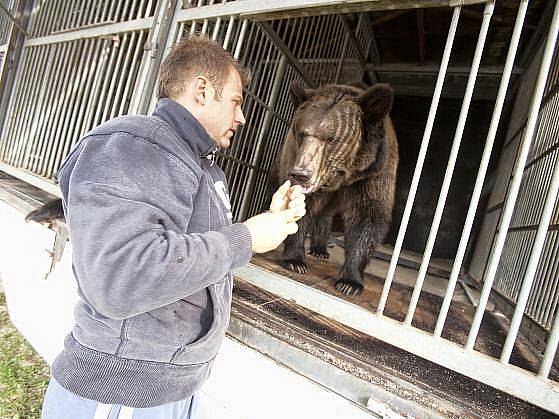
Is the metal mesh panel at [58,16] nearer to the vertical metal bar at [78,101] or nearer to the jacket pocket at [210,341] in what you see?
the vertical metal bar at [78,101]

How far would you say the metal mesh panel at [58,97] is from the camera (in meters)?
3.08

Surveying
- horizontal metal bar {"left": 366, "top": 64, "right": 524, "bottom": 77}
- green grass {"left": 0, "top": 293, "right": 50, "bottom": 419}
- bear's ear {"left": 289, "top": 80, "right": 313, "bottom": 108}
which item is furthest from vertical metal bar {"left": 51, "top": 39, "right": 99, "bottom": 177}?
horizontal metal bar {"left": 366, "top": 64, "right": 524, "bottom": 77}

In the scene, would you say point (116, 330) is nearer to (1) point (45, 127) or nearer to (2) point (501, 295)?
(2) point (501, 295)

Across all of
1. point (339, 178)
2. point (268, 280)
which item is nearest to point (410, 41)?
point (339, 178)

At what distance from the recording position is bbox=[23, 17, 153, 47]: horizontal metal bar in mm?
2586

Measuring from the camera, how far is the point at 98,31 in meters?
2.99

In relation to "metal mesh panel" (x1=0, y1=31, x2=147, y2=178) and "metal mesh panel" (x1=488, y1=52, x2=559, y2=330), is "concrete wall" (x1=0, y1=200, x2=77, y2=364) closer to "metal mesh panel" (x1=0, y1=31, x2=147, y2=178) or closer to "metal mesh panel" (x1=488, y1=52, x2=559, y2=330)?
"metal mesh panel" (x1=0, y1=31, x2=147, y2=178)

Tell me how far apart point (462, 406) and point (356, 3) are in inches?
77.1

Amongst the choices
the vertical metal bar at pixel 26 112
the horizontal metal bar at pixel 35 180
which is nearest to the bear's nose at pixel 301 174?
the horizontal metal bar at pixel 35 180

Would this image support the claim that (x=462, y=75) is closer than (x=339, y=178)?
No

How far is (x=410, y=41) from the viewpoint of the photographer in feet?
20.7

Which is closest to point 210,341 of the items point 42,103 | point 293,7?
point 293,7

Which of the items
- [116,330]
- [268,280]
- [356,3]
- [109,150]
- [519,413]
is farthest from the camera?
[268,280]

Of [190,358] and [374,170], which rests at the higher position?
[374,170]
